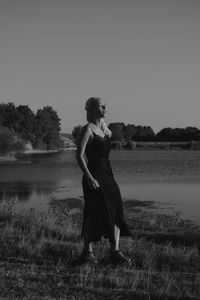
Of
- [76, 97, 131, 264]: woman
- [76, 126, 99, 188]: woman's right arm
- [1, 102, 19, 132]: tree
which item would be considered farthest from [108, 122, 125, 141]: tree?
[1, 102, 19, 132]: tree

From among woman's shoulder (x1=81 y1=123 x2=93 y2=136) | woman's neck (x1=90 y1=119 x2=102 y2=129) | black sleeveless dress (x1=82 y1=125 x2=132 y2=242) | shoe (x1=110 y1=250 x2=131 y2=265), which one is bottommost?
shoe (x1=110 y1=250 x2=131 y2=265)

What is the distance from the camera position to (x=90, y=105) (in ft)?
19.0

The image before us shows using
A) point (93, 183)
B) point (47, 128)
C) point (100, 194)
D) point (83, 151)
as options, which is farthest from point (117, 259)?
point (47, 128)

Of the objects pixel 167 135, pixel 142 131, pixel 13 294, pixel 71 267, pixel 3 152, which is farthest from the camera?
pixel 142 131

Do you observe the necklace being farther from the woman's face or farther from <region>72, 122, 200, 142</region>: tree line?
<region>72, 122, 200, 142</region>: tree line

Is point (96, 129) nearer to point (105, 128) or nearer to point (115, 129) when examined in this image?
point (105, 128)

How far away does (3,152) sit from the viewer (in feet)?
238

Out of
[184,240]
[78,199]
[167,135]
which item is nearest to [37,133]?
[167,135]

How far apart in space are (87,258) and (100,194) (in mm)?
789

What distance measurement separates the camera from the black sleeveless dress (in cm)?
578

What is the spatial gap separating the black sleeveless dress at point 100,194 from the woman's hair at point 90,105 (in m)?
0.25

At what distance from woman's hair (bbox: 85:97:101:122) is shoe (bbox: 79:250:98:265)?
1636 mm

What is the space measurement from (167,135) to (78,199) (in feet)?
395

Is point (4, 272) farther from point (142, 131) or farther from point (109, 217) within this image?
point (142, 131)
